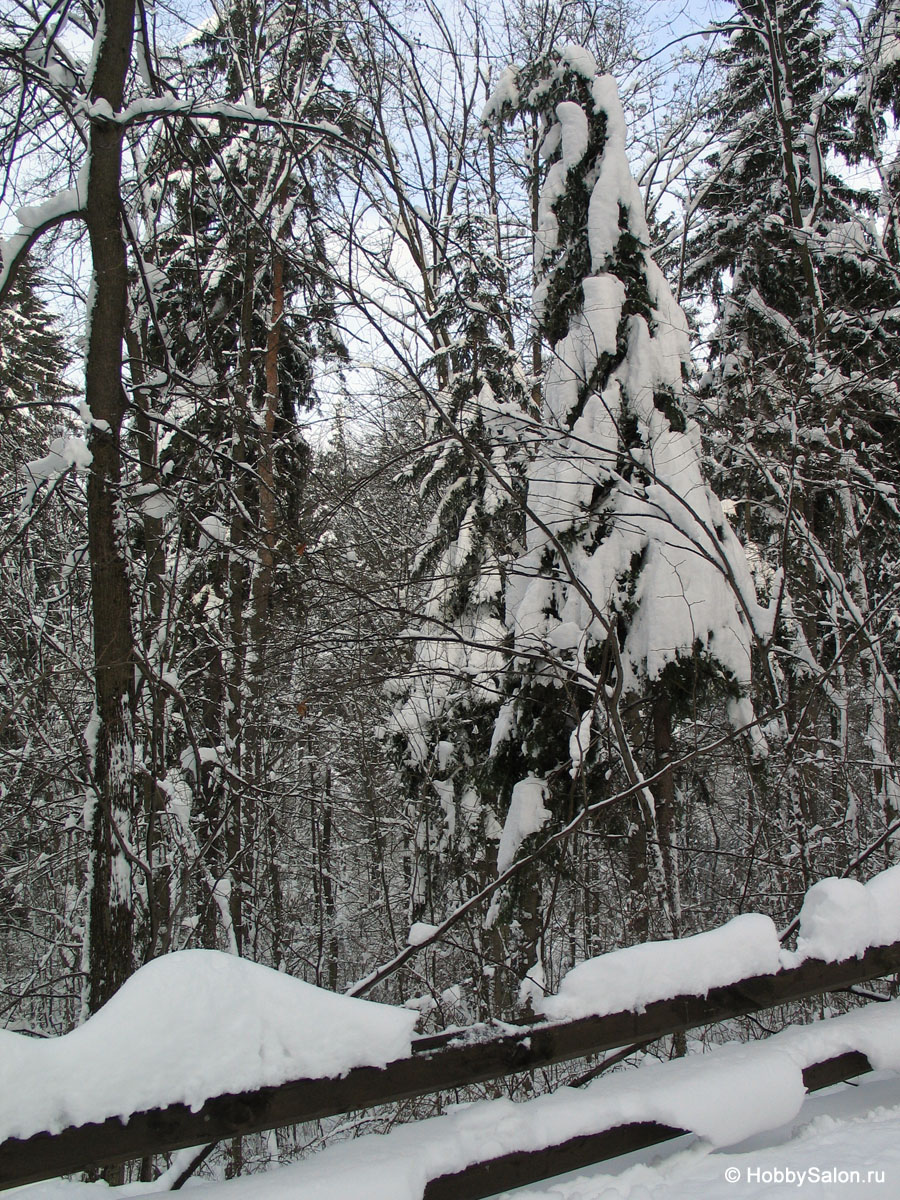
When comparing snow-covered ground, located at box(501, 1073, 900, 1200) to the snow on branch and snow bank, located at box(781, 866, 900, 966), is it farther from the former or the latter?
the snow on branch

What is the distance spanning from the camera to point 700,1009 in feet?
8.79

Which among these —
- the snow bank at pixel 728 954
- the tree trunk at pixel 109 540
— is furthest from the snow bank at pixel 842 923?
the tree trunk at pixel 109 540

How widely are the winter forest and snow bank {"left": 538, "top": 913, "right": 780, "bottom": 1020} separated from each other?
15cm

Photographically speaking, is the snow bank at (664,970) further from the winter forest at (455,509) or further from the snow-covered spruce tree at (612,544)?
the snow-covered spruce tree at (612,544)

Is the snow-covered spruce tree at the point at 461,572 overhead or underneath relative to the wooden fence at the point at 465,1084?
overhead

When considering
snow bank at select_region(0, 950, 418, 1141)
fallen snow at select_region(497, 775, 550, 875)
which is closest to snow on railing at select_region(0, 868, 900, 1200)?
snow bank at select_region(0, 950, 418, 1141)

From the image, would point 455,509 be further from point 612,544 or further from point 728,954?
point 728,954

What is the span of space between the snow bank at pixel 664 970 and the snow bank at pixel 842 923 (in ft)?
0.53

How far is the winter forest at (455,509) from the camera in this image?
4.58 metres

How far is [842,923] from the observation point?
2.96 metres

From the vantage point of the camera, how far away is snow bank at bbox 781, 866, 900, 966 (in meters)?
2.93

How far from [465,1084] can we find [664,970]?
76 centimetres

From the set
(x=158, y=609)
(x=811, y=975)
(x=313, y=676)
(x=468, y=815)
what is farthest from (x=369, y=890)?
(x=811, y=975)

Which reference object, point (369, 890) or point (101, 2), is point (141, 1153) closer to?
point (101, 2)
